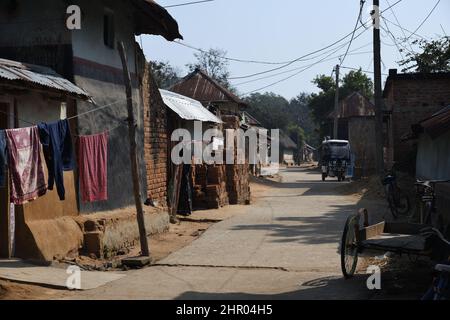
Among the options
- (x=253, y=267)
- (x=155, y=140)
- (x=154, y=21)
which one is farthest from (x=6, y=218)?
(x=154, y=21)

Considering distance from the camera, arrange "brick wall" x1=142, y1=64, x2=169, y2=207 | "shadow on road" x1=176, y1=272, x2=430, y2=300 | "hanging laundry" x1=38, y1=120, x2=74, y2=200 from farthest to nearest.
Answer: "brick wall" x1=142, y1=64, x2=169, y2=207
"hanging laundry" x1=38, y1=120, x2=74, y2=200
"shadow on road" x1=176, y1=272, x2=430, y2=300

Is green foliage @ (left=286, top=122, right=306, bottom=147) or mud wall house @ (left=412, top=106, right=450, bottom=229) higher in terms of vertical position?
green foliage @ (left=286, top=122, right=306, bottom=147)

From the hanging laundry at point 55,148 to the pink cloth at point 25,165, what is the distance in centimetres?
13

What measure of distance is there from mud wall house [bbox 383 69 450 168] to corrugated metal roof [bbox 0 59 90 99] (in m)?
15.7

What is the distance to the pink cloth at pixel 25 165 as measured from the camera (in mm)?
7555

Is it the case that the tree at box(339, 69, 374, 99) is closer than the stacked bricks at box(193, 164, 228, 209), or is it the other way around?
the stacked bricks at box(193, 164, 228, 209)

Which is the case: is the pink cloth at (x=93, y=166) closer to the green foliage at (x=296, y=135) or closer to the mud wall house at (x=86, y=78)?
the mud wall house at (x=86, y=78)

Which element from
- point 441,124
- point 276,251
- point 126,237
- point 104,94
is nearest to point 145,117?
point 104,94

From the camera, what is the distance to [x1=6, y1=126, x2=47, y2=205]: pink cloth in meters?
7.55

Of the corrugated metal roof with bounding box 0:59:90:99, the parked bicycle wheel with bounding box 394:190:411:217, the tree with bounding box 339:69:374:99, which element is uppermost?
the tree with bounding box 339:69:374:99

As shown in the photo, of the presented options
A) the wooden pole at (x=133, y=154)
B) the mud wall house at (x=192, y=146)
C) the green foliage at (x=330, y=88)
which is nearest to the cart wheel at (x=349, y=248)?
the wooden pole at (x=133, y=154)

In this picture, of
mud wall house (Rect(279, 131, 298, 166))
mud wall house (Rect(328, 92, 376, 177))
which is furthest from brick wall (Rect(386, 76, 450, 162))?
mud wall house (Rect(279, 131, 298, 166))

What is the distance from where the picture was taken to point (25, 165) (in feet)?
25.5

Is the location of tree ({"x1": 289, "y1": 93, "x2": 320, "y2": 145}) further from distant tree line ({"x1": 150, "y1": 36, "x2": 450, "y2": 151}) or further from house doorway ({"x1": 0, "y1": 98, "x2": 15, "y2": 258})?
house doorway ({"x1": 0, "y1": 98, "x2": 15, "y2": 258})
